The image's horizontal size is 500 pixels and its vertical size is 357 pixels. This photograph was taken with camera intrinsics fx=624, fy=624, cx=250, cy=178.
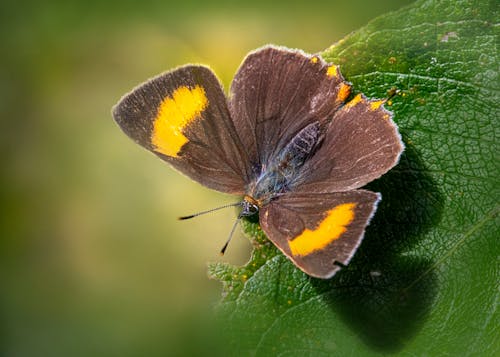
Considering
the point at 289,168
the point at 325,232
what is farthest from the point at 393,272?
the point at 289,168

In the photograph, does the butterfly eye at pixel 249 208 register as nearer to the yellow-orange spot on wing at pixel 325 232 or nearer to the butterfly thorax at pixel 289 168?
the butterfly thorax at pixel 289 168

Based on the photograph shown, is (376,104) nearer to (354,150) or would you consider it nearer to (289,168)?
(354,150)

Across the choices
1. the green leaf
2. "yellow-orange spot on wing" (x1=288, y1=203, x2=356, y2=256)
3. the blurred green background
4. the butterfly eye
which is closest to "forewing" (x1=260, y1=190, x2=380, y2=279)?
"yellow-orange spot on wing" (x1=288, y1=203, x2=356, y2=256)

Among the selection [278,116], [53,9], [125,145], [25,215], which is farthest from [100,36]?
[278,116]

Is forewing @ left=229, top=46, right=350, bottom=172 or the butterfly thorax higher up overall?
forewing @ left=229, top=46, right=350, bottom=172

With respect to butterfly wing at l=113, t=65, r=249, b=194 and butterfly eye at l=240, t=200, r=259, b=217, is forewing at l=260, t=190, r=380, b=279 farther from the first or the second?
butterfly wing at l=113, t=65, r=249, b=194

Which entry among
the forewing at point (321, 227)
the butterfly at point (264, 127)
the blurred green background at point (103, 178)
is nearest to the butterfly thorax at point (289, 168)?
the butterfly at point (264, 127)
